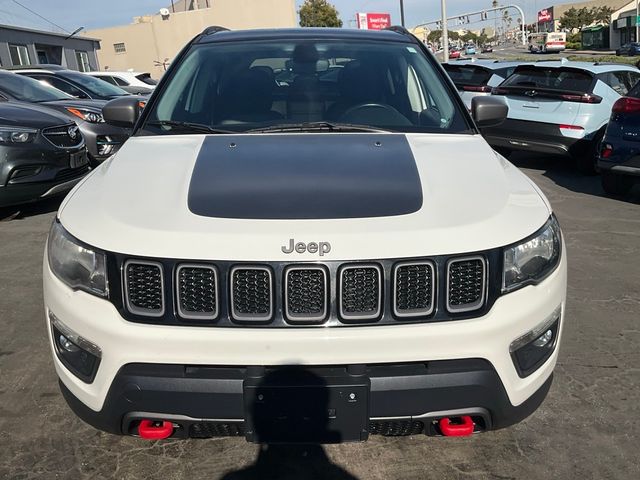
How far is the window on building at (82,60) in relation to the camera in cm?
3703

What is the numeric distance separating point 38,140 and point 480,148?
497 centimetres

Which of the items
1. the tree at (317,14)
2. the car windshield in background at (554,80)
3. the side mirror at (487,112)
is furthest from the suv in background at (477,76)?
the tree at (317,14)

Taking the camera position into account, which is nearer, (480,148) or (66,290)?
(66,290)

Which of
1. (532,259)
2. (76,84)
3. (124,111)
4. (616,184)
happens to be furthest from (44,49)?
(532,259)

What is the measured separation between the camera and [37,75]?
10828 mm

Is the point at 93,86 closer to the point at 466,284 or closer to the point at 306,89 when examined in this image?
the point at 306,89

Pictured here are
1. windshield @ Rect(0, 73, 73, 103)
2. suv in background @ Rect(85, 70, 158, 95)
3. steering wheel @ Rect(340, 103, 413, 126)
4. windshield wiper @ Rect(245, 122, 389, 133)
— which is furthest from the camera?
suv in background @ Rect(85, 70, 158, 95)

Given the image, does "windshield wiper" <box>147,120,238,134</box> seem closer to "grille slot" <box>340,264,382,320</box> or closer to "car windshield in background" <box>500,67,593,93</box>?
"grille slot" <box>340,264,382,320</box>

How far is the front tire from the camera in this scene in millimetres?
7016

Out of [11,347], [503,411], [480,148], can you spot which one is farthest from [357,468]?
[11,347]

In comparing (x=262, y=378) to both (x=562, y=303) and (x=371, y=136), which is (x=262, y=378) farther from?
(x=371, y=136)

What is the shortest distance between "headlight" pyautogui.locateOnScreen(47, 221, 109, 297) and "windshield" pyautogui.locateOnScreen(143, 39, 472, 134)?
101 centimetres

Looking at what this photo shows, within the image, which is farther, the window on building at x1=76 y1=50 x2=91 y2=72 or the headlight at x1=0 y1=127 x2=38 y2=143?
the window on building at x1=76 y1=50 x2=91 y2=72

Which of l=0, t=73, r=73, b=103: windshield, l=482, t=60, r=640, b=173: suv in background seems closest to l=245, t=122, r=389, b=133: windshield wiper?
l=482, t=60, r=640, b=173: suv in background
